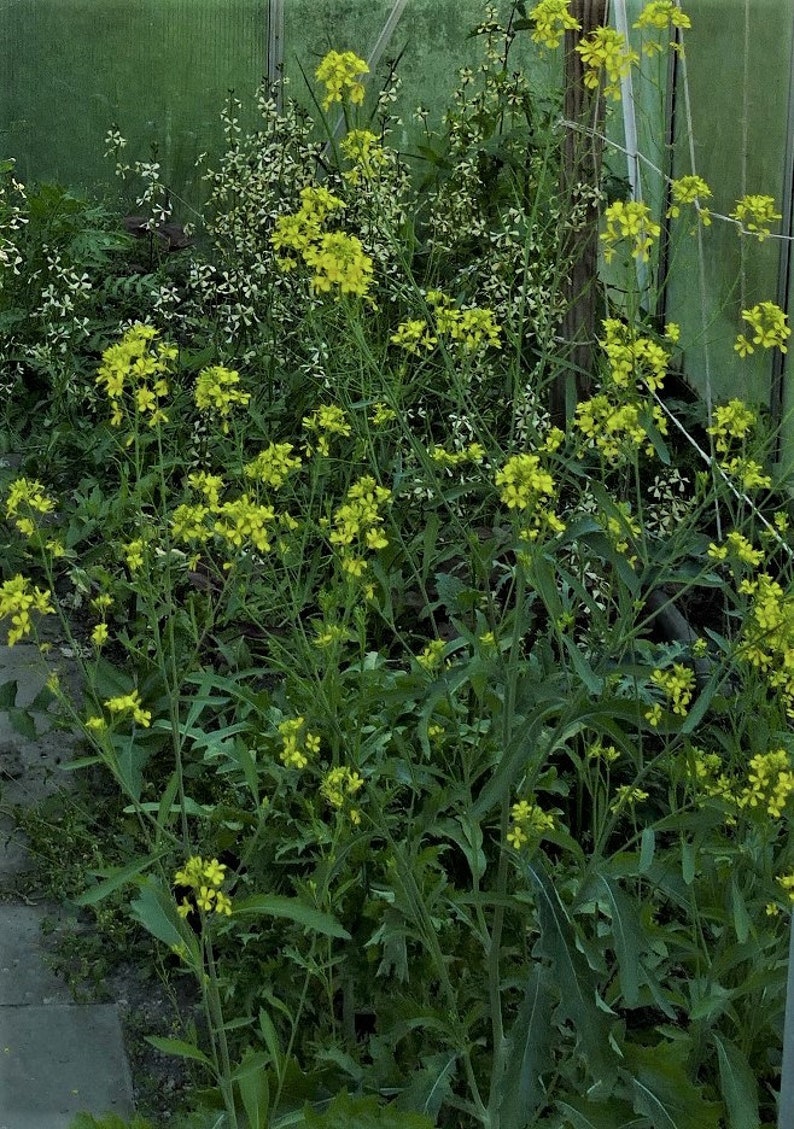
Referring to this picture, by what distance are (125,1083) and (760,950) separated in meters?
0.98

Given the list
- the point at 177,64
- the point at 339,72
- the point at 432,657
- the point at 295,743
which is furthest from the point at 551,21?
the point at 177,64

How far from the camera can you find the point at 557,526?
5.79 feet

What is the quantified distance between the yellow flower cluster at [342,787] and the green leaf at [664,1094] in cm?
45

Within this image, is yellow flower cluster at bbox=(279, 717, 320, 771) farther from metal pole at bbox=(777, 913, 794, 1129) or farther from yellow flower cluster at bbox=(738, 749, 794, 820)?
metal pole at bbox=(777, 913, 794, 1129)

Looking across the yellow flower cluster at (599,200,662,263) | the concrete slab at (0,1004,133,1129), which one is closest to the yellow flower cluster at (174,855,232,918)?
the concrete slab at (0,1004,133,1129)

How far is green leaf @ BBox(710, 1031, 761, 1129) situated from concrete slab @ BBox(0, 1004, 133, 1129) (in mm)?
864

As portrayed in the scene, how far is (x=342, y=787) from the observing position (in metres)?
2.04

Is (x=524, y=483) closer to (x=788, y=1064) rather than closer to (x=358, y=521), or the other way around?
(x=358, y=521)

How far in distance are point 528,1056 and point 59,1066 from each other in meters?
0.97

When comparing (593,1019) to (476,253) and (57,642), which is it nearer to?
(57,642)

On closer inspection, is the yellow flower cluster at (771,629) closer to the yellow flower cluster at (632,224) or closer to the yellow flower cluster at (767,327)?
the yellow flower cluster at (767,327)

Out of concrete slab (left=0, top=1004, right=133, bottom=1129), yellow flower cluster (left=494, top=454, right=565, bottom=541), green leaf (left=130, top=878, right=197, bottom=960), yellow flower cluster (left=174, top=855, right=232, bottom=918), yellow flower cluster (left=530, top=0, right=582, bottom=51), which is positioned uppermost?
yellow flower cluster (left=530, top=0, right=582, bottom=51)

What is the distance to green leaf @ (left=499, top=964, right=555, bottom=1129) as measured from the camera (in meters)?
1.64

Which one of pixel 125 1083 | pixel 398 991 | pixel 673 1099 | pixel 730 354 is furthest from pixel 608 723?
pixel 730 354
